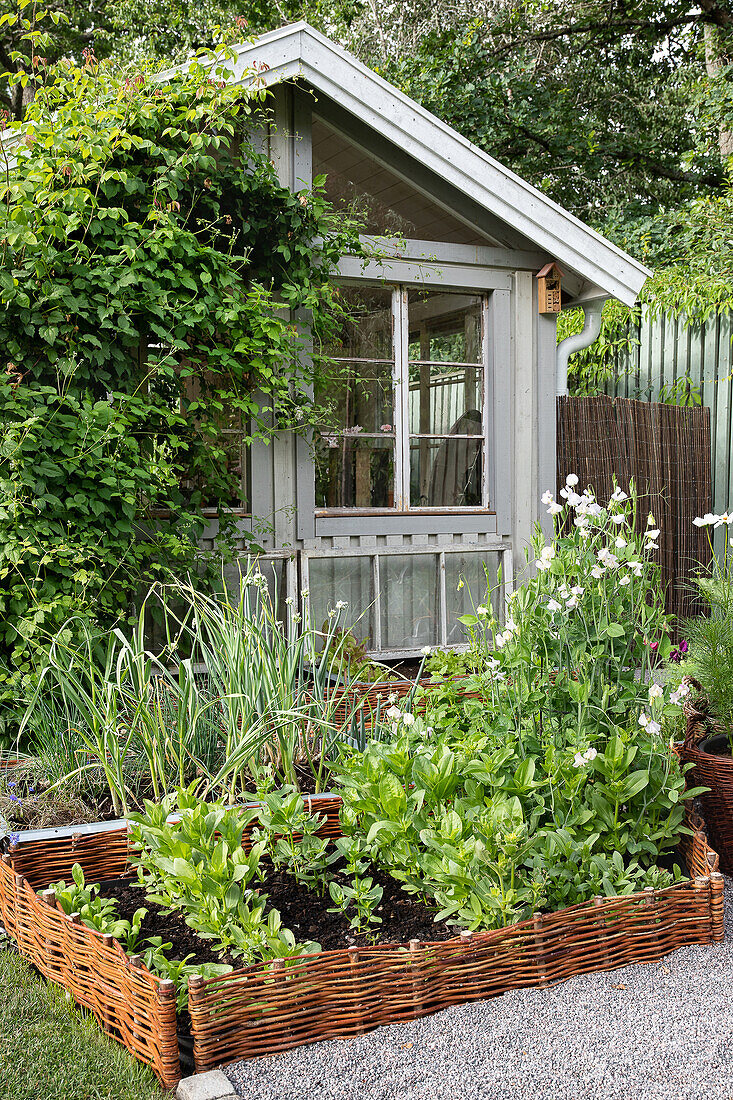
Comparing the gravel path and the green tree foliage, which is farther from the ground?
the green tree foliage

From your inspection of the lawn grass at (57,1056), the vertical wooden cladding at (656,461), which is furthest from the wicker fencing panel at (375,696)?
the vertical wooden cladding at (656,461)

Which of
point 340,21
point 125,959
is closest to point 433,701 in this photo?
point 125,959

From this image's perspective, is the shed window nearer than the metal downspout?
Yes

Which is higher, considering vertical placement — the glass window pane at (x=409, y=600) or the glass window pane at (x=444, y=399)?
the glass window pane at (x=444, y=399)

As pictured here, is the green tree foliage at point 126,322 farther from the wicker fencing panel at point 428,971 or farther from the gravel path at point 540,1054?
the gravel path at point 540,1054

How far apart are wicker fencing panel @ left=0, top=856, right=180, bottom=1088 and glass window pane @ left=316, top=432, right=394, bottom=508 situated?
9.97 ft

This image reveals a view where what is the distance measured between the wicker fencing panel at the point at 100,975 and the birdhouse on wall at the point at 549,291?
183 inches

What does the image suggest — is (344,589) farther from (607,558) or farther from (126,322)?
(607,558)

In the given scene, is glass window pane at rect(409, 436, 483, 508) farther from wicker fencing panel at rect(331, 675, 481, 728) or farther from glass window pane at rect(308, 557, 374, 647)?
wicker fencing panel at rect(331, 675, 481, 728)

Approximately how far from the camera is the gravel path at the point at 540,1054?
1.88 metres

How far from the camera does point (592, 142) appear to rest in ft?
43.1

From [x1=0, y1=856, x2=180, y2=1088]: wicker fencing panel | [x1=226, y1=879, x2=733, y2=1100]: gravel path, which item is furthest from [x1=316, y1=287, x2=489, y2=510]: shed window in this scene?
[x1=226, y1=879, x2=733, y2=1100]: gravel path

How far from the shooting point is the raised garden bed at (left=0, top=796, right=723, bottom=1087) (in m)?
1.98

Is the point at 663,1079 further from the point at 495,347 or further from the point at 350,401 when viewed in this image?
the point at 495,347
